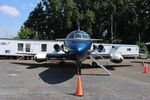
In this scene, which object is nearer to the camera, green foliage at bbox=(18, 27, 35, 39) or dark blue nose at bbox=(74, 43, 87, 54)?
dark blue nose at bbox=(74, 43, 87, 54)

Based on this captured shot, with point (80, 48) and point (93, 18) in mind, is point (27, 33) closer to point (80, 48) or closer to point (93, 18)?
point (93, 18)

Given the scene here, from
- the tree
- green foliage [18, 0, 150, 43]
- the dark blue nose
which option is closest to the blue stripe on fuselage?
the dark blue nose

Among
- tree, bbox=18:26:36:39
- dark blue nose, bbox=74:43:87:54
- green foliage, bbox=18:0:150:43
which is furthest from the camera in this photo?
tree, bbox=18:26:36:39

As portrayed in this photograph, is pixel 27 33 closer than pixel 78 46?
No

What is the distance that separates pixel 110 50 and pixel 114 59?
69.6 ft

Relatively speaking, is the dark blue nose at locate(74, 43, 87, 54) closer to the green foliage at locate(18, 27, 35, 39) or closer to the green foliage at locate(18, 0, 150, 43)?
the green foliage at locate(18, 0, 150, 43)

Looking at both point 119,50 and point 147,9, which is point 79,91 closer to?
point 119,50

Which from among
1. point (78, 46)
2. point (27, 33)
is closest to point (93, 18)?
point (27, 33)

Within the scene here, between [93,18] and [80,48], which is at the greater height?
[93,18]

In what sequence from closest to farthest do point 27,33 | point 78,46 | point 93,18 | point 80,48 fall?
1. point 80,48
2. point 78,46
3. point 93,18
4. point 27,33

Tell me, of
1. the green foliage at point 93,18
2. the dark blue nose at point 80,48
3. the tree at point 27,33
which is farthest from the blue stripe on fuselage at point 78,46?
the tree at point 27,33

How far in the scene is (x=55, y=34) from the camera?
7288cm

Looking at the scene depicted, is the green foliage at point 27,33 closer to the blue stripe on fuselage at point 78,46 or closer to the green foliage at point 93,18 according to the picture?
the green foliage at point 93,18

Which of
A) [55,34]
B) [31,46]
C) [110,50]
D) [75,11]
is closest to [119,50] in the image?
[110,50]
